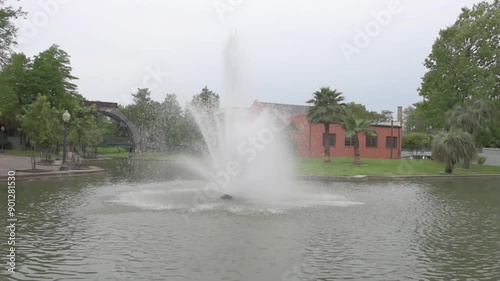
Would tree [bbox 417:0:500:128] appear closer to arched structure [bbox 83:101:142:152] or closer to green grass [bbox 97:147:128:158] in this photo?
arched structure [bbox 83:101:142:152]

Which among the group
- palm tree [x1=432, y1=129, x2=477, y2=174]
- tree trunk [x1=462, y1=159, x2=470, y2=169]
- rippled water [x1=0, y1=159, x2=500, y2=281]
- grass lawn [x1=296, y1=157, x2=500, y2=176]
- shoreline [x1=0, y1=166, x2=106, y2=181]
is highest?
palm tree [x1=432, y1=129, x2=477, y2=174]

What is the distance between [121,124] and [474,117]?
2258 inches

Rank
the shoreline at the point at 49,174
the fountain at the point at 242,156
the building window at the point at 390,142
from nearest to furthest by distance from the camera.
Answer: the fountain at the point at 242,156
the shoreline at the point at 49,174
the building window at the point at 390,142

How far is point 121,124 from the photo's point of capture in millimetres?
76938

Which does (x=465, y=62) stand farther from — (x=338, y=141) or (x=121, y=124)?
(x=121, y=124)

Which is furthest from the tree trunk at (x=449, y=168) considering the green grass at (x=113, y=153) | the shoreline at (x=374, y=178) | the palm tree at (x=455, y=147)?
the green grass at (x=113, y=153)

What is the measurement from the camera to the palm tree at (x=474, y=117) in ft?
142

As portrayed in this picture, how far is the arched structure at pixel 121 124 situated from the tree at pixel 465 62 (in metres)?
50.7

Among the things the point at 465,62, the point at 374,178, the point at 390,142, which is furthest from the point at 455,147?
the point at 390,142

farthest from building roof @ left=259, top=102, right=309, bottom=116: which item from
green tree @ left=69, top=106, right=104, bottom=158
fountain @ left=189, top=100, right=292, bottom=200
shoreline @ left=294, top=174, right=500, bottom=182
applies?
fountain @ left=189, top=100, right=292, bottom=200

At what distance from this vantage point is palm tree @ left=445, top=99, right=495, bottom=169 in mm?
43156

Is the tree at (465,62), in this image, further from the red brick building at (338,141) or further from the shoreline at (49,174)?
the shoreline at (49,174)

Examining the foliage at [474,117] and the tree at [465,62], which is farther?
the tree at [465,62]

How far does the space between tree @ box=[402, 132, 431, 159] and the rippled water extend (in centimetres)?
5580
